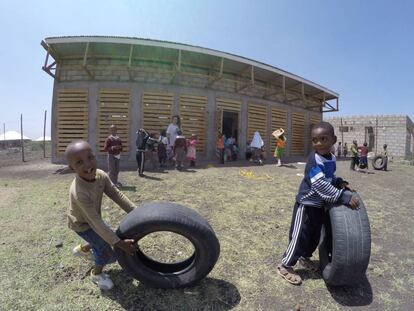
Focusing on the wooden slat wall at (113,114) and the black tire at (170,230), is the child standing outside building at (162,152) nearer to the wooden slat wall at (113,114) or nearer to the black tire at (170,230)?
the wooden slat wall at (113,114)

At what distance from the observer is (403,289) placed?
10.6 feet

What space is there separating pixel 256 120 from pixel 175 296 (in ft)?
46.6

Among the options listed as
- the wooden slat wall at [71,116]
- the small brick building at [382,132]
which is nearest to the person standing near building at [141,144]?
the wooden slat wall at [71,116]

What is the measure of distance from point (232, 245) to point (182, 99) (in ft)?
35.2

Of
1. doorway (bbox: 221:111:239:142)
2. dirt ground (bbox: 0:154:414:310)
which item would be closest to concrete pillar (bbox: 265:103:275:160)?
doorway (bbox: 221:111:239:142)

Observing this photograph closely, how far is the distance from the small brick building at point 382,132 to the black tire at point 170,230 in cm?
2646

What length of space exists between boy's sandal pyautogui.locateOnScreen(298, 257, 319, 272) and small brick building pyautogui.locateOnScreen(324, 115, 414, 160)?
25.1m

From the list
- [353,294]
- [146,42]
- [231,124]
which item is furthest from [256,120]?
[353,294]

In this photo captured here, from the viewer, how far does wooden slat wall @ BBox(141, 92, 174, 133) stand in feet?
43.7

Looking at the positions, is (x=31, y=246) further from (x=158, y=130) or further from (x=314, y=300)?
(x=158, y=130)

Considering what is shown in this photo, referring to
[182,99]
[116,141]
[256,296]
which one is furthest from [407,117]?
[256,296]

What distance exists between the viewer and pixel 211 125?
1470 cm

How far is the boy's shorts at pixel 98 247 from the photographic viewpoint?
2996 mm

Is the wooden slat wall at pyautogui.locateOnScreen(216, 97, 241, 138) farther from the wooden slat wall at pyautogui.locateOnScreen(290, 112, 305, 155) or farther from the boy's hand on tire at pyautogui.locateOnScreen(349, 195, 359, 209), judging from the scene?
the boy's hand on tire at pyautogui.locateOnScreen(349, 195, 359, 209)
